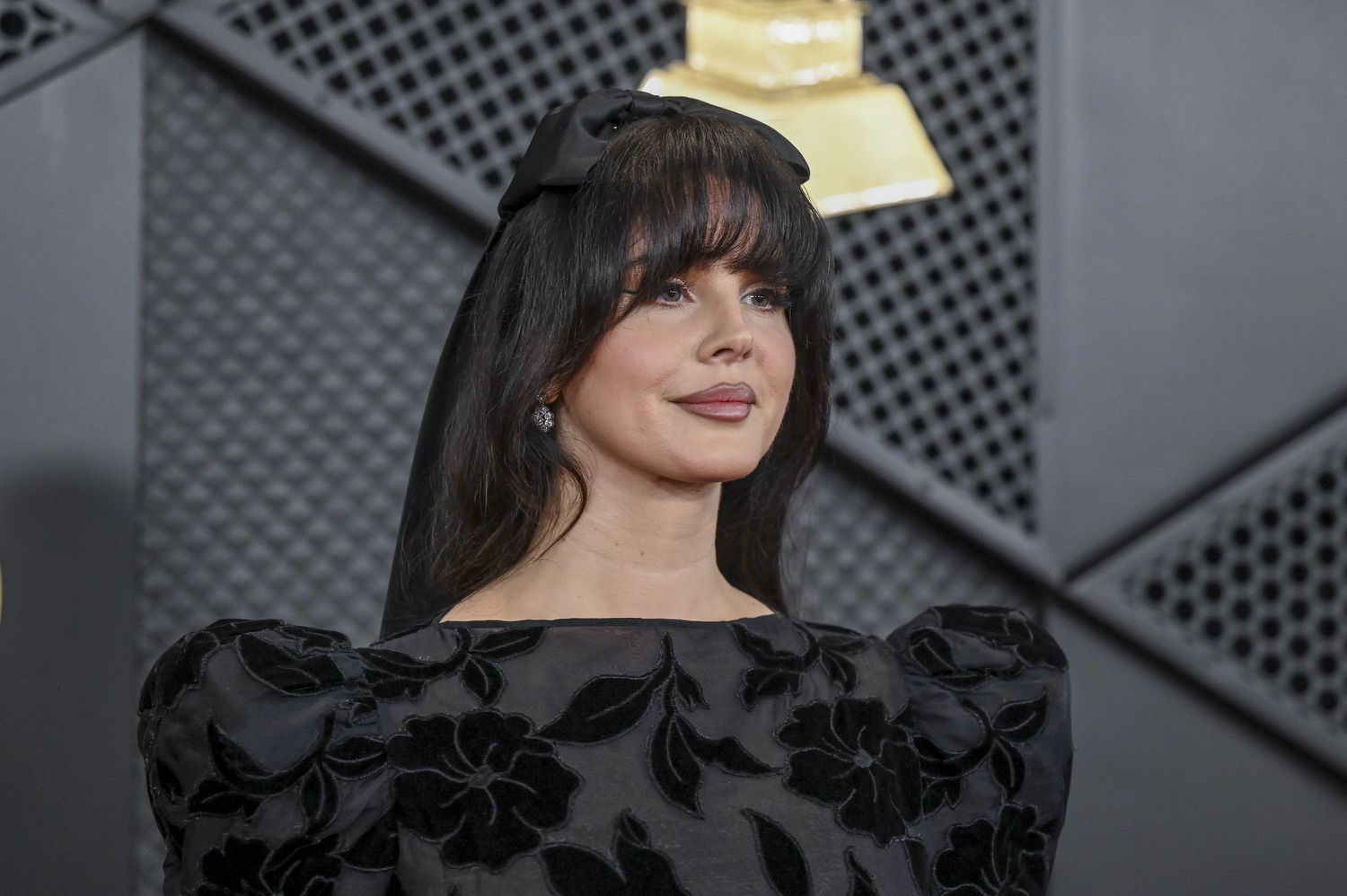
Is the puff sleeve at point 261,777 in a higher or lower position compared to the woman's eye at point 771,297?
lower

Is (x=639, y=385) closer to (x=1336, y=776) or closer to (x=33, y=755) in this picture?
(x=33, y=755)

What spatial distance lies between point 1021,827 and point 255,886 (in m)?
0.69

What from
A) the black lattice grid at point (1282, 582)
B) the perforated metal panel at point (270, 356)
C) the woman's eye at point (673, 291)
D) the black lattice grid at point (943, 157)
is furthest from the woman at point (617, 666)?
the black lattice grid at point (1282, 582)

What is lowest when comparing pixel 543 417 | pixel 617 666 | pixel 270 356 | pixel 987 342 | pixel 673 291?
pixel 987 342

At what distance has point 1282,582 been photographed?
2549mm

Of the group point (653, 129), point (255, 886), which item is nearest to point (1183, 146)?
point (653, 129)

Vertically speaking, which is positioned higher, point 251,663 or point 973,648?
point 251,663

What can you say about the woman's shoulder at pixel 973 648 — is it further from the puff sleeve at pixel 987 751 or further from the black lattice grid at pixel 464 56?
the black lattice grid at pixel 464 56

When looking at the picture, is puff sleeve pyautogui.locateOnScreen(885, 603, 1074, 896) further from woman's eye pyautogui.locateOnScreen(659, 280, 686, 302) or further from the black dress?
woman's eye pyautogui.locateOnScreen(659, 280, 686, 302)

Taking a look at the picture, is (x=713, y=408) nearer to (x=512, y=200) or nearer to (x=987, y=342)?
(x=512, y=200)

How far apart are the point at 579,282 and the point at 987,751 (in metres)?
0.57

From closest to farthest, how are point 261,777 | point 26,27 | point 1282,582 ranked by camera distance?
point 261,777 → point 26,27 → point 1282,582

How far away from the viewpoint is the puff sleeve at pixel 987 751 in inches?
60.8

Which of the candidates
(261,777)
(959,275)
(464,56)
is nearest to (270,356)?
(464,56)
